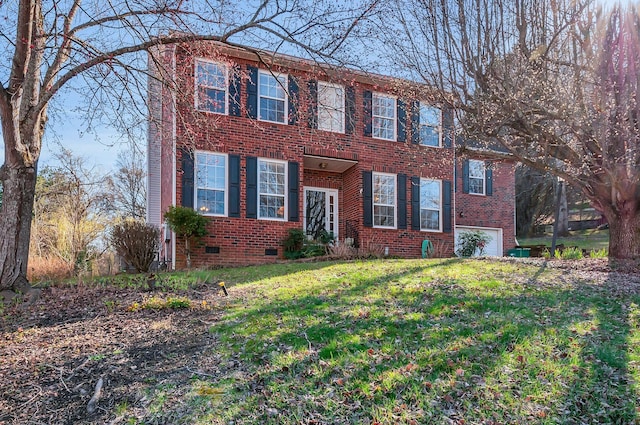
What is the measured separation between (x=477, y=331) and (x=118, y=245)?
26.0ft

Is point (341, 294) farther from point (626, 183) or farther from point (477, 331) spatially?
point (626, 183)

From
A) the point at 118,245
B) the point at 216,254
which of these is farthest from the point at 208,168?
the point at 118,245

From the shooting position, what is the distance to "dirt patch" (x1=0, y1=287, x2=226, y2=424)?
9.72 feet

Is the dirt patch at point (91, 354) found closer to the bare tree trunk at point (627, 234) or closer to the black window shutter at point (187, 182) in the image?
the black window shutter at point (187, 182)

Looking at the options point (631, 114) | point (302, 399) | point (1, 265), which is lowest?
point (302, 399)

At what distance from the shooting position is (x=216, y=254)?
10.8 meters

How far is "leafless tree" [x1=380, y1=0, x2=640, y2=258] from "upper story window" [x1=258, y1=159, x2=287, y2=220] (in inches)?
166

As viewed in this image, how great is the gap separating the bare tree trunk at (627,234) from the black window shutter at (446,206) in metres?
5.13

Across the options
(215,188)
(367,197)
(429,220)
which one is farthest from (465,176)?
(215,188)

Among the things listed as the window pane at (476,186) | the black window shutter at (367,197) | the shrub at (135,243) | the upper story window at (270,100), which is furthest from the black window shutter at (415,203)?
the shrub at (135,243)

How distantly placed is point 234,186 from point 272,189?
1075 millimetres

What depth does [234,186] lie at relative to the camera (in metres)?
11.1

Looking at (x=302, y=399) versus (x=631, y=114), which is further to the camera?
(x=631, y=114)

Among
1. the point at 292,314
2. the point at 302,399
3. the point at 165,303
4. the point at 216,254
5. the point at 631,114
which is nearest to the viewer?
the point at 302,399
